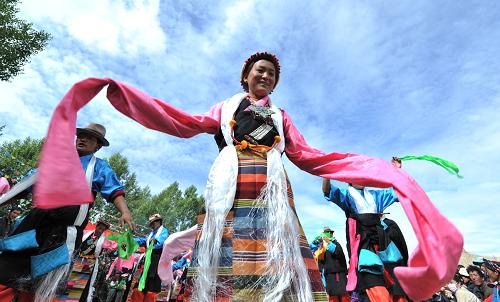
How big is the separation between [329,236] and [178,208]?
126ft

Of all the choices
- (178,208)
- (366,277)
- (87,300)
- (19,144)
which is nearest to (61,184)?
(366,277)

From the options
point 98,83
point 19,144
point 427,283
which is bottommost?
point 427,283

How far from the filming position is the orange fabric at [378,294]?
435cm

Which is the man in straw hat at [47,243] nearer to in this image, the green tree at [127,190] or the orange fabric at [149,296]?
the orange fabric at [149,296]

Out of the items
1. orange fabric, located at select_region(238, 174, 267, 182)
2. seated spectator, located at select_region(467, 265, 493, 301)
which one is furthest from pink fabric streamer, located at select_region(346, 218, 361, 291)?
seated spectator, located at select_region(467, 265, 493, 301)

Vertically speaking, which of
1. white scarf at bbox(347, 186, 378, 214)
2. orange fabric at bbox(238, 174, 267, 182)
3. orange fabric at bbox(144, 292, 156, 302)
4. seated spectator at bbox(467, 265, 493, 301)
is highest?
white scarf at bbox(347, 186, 378, 214)

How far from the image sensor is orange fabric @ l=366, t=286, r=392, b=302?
435cm

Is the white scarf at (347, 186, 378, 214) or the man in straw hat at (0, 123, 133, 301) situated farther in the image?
the white scarf at (347, 186, 378, 214)

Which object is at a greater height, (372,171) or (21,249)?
(372,171)

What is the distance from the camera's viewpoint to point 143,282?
823 cm

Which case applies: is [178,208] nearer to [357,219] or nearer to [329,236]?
[329,236]

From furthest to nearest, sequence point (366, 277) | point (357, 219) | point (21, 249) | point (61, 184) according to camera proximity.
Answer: point (357, 219) → point (366, 277) → point (21, 249) → point (61, 184)

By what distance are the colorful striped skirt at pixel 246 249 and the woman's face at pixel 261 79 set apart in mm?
833

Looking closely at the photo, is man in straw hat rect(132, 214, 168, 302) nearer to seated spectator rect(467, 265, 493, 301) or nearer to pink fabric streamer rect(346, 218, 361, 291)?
pink fabric streamer rect(346, 218, 361, 291)
